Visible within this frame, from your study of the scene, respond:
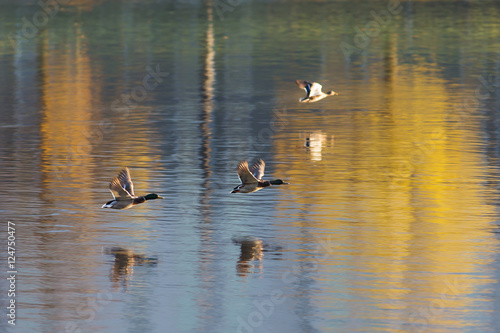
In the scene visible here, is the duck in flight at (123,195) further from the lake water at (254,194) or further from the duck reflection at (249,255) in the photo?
the duck reflection at (249,255)

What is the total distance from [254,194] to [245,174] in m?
3.09

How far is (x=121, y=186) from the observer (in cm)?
1777

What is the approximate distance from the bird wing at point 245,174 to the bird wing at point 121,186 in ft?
5.64

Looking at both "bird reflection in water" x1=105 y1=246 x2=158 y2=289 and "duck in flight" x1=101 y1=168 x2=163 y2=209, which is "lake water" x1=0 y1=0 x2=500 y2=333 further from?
"duck in flight" x1=101 y1=168 x2=163 y2=209

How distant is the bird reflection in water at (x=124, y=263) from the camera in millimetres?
15297

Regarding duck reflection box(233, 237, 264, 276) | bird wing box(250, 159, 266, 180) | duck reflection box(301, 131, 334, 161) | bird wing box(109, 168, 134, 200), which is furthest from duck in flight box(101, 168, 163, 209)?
duck reflection box(301, 131, 334, 161)

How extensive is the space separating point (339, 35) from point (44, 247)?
5159cm

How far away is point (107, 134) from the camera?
29828 millimetres

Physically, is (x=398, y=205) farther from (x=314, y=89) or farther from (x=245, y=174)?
(x=314, y=89)

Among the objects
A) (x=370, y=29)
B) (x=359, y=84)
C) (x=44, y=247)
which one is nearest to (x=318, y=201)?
(x=44, y=247)

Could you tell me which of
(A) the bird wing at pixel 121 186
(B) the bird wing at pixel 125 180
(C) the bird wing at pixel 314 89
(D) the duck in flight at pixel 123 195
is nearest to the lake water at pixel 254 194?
(D) the duck in flight at pixel 123 195

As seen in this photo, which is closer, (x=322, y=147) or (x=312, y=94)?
(x=322, y=147)

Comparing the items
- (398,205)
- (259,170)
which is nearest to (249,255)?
(259,170)

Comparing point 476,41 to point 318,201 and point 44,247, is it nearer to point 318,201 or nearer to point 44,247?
point 318,201
